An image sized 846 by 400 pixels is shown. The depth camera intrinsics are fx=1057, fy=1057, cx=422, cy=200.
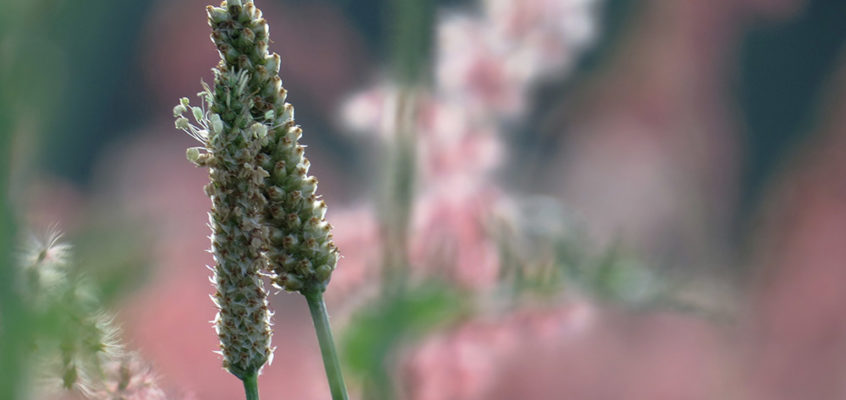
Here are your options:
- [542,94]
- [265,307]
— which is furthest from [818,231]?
[265,307]

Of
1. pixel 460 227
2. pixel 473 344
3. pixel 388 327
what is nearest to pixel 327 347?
pixel 388 327

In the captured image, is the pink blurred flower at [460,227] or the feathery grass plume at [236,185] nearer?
the feathery grass plume at [236,185]

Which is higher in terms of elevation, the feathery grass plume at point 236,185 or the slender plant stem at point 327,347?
the feathery grass plume at point 236,185

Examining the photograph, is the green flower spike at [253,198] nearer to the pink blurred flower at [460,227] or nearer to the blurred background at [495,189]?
the blurred background at [495,189]

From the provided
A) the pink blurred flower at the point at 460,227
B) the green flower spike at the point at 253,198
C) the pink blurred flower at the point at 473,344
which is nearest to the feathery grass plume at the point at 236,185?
the green flower spike at the point at 253,198

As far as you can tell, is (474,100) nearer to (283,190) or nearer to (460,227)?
(460,227)

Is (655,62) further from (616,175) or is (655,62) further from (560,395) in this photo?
(560,395)
